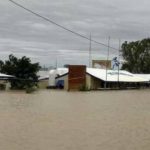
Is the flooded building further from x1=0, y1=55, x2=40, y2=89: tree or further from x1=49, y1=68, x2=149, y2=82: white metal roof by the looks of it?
x1=0, y1=55, x2=40, y2=89: tree

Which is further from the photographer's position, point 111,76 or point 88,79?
point 111,76

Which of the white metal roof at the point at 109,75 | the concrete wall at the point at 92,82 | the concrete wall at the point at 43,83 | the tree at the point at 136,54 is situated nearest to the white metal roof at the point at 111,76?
the white metal roof at the point at 109,75

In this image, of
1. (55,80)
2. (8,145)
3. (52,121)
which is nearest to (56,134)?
(8,145)

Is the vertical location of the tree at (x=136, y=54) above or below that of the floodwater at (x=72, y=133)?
above

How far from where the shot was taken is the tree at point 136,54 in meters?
86.2

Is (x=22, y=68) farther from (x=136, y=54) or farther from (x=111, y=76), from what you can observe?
(x=136, y=54)

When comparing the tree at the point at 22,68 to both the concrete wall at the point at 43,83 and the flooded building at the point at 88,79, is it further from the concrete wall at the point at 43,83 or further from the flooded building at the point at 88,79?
the concrete wall at the point at 43,83

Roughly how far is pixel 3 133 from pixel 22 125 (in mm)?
2499

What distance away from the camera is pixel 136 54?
284 feet

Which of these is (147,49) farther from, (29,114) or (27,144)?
(27,144)

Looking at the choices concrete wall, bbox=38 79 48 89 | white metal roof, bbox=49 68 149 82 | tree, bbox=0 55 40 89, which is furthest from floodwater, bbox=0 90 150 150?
concrete wall, bbox=38 79 48 89

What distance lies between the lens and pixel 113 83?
65000 millimetres

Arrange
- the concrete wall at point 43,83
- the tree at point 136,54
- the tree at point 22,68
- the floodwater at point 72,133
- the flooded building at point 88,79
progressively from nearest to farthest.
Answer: the floodwater at point 72,133, the flooded building at point 88,79, the tree at point 22,68, the concrete wall at point 43,83, the tree at point 136,54

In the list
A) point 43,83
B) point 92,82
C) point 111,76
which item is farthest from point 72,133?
point 43,83
